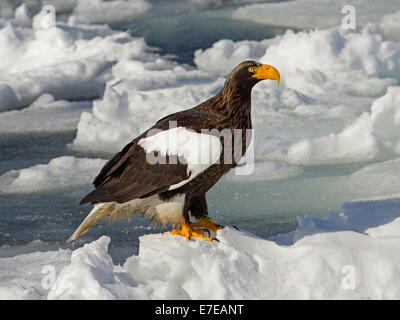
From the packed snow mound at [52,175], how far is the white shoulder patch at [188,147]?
243cm

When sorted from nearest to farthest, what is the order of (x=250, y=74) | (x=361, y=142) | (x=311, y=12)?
(x=250, y=74) → (x=361, y=142) → (x=311, y=12)

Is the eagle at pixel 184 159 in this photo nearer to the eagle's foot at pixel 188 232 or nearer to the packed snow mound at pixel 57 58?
the eagle's foot at pixel 188 232

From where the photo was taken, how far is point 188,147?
378 cm

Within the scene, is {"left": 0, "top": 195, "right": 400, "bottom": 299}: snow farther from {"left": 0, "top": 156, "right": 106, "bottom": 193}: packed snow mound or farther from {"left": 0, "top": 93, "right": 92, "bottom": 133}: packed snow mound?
{"left": 0, "top": 93, "right": 92, "bottom": 133}: packed snow mound

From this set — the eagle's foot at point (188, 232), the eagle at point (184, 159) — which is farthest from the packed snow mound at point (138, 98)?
the eagle's foot at point (188, 232)

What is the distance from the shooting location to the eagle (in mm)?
3754

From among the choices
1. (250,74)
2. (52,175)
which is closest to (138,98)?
(52,175)

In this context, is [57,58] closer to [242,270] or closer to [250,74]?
[250,74]

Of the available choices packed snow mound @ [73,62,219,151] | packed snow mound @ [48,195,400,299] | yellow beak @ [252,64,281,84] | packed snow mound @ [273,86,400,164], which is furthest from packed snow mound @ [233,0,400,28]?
packed snow mound @ [48,195,400,299]

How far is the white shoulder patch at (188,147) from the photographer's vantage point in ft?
12.1

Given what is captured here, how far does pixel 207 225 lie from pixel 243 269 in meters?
0.57

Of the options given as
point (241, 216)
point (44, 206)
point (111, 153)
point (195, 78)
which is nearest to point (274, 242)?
point (241, 216)

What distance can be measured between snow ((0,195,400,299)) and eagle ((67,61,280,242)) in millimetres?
210

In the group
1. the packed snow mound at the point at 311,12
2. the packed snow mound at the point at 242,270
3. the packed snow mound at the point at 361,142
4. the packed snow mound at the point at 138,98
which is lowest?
the packed snow mound at the point at 242,270
